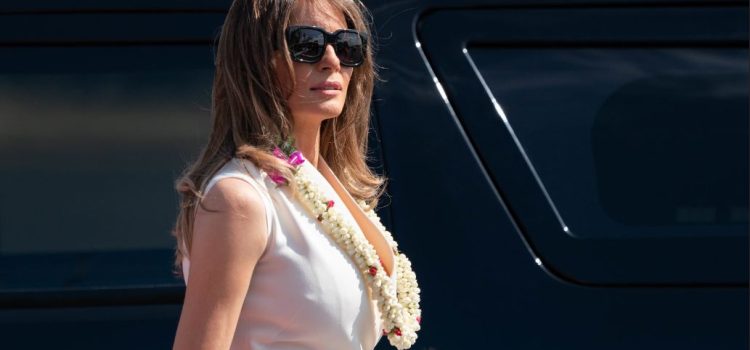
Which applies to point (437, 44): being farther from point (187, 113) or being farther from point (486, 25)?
point (187, 113)

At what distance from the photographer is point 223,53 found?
1.60 meters

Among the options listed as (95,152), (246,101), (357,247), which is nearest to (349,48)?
(246,101)

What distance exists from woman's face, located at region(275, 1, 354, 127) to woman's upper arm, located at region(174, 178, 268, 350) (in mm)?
208

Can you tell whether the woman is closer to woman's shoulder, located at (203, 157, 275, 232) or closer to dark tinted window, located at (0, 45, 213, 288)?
woman's shoulder, located at (203, 157, 275, 232)

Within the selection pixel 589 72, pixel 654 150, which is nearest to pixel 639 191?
pixel 654 150

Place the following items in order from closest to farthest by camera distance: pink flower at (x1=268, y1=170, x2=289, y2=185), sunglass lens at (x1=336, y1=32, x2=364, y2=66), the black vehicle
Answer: pink flower at (x1=268, y1=170, x2=289, y2=185) → sunglass lens at (x1=336, y1=32, x2=364, y2=66) → the black vehicle

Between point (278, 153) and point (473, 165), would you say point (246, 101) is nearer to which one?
point (278, 153)

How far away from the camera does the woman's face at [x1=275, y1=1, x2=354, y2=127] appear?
1.60 m

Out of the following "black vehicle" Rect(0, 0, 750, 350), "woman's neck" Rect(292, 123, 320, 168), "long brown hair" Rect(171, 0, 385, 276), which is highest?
"long brown hair" Rect(171, 0, 385, 276)

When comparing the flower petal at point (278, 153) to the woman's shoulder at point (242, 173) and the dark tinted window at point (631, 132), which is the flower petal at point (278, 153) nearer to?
the woman's shoulder at point (242, 173)

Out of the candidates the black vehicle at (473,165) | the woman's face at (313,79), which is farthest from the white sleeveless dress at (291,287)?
the black vehicle at (473,165)

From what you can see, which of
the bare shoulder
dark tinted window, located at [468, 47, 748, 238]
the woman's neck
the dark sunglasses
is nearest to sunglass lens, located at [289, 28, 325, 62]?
the dark sunglasses

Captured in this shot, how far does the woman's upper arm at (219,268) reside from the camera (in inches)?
56.4

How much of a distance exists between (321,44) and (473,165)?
52cm
